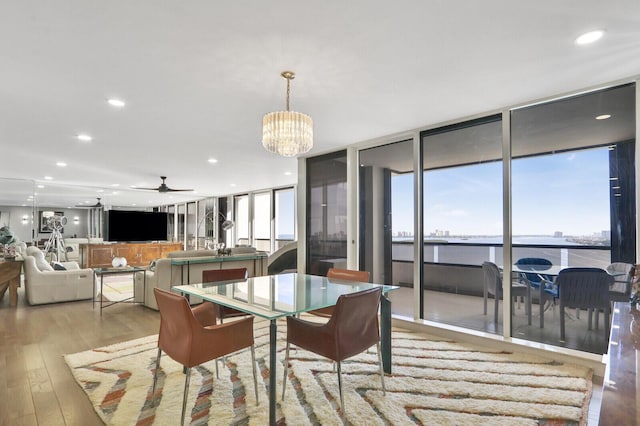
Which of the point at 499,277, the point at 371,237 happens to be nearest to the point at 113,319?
the point at 371,237

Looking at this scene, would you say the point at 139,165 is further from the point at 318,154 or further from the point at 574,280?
the point at 574,280

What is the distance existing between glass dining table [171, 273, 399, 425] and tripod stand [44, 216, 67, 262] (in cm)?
855

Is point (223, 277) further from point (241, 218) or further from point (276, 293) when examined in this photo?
point (241, 218)

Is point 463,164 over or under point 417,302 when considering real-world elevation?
over

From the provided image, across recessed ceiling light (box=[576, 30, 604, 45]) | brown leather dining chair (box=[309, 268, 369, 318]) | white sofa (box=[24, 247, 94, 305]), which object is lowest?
white sofa (box=[24, 247, 94, 305])

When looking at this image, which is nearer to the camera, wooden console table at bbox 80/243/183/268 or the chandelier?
the chandelier

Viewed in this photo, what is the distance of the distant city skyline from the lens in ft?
9.95

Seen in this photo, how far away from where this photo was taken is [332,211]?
17.2ft

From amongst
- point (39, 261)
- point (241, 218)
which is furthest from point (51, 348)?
point (241, 218)

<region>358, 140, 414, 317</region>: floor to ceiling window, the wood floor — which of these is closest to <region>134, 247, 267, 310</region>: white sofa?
→ the wood floor

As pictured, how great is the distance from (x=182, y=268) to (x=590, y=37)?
5281 mm

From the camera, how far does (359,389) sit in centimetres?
249

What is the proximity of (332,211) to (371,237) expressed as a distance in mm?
776

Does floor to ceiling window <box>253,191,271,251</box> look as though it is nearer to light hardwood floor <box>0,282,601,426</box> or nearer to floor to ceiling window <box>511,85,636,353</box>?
light hardwood floor <box>0,282,601,426</box>
